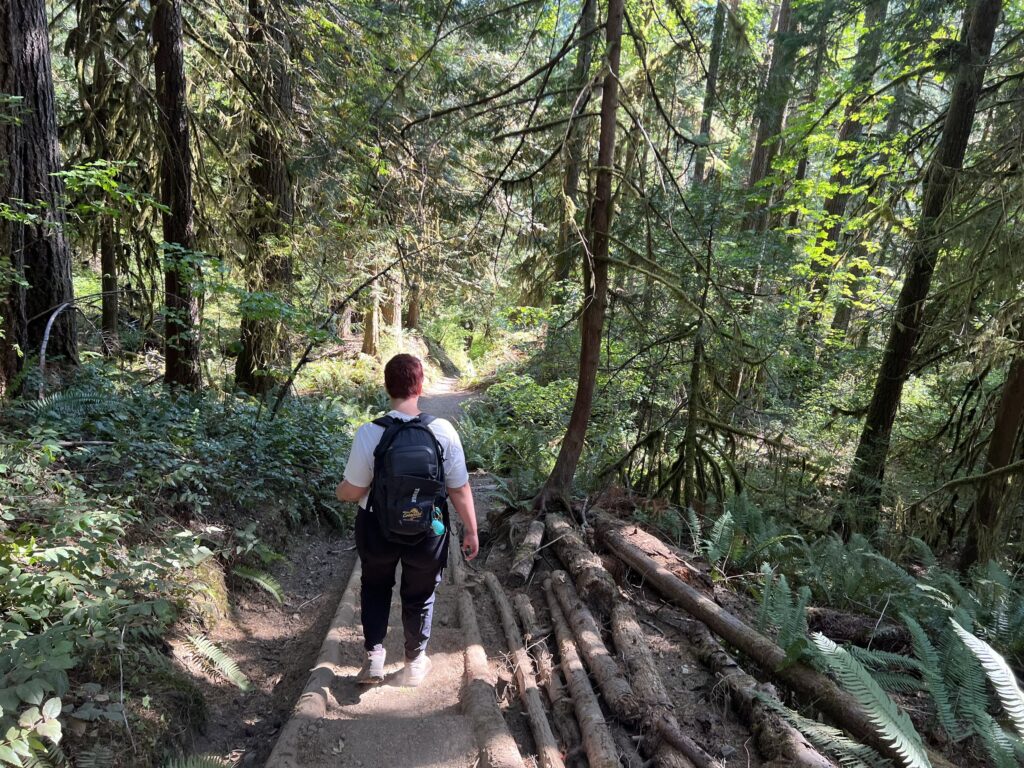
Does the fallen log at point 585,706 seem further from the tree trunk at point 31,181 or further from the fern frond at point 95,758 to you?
the tree trunk at point 31,181

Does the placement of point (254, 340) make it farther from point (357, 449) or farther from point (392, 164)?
point (357, 449)

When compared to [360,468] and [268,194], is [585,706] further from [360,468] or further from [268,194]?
[268,194]

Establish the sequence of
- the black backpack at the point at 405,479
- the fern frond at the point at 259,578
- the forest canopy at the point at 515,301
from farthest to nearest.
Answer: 1. the fern frond at the point at 259,578
2. the forest canopy at the point at 515,301
3. the black backpack at the point at 405,479

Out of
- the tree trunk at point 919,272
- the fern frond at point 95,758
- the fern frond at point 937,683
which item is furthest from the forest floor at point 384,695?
the tree trunk at point 919,272

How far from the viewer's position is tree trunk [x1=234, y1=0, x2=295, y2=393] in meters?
8.46

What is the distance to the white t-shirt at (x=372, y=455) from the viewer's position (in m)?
3.37

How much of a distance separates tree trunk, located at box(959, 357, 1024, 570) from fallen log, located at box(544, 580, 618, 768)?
503cm

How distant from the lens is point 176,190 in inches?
291

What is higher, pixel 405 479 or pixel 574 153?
pixel 574 153

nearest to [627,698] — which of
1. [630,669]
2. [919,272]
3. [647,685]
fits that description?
[647,685]

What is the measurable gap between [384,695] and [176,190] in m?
7.02

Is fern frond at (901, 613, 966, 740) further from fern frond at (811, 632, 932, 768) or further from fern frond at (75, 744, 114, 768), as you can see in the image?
fern frond at (75, 744, 114, 768)

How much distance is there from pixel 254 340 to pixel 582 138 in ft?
21.0

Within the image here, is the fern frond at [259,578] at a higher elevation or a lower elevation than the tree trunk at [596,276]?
lower
